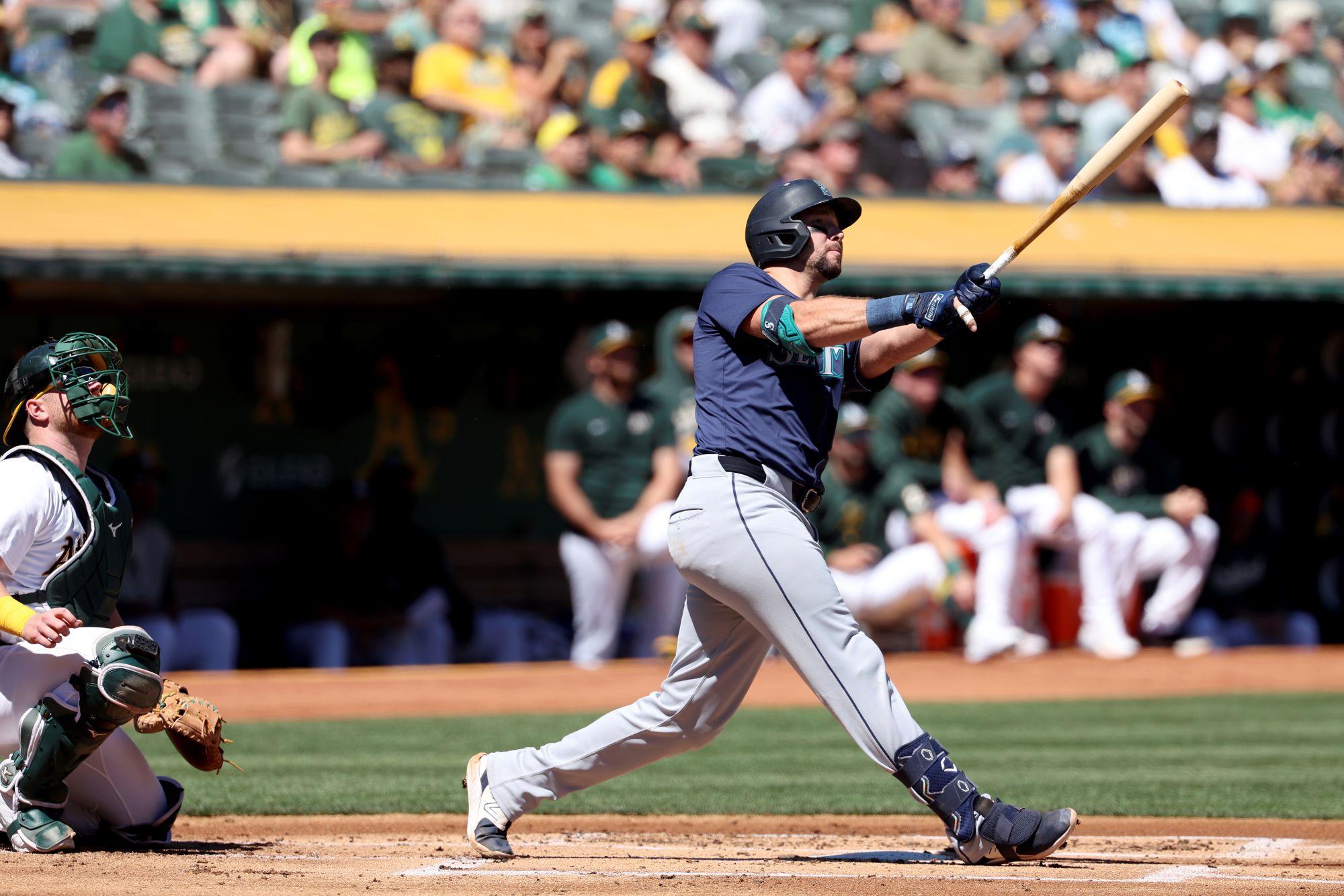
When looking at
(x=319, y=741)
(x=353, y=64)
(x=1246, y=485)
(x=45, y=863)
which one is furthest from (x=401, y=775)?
(x=1246, y=485)

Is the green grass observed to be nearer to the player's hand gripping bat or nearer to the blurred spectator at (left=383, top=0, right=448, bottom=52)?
the player's hand gripping bat

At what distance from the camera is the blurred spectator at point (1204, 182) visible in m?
10.3

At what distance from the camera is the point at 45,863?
366cm

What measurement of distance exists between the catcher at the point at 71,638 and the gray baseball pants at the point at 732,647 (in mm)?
801

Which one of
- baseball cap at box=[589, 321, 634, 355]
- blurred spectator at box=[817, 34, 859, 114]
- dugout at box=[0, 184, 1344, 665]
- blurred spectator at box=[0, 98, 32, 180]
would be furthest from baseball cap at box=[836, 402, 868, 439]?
blurred spectator at box=[0, 98, 32, 180]

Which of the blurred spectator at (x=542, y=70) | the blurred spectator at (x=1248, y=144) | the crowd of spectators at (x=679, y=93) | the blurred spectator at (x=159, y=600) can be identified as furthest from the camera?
the blurred spectator at (x=1248, y=144)

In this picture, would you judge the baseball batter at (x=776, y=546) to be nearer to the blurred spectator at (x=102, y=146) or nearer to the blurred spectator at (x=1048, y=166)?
the blurred spectator at (x=102, y=146)

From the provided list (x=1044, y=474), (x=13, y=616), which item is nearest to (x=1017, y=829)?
(x=13, y=616)

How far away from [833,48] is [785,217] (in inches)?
300

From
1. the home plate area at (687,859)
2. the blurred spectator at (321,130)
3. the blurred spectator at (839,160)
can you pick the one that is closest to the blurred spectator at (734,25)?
the blurred spectator at (839,160)

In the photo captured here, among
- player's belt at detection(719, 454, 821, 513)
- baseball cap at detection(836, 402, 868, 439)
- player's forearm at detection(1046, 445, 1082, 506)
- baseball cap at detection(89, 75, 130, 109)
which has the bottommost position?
player's forearm at detection(1046, 445, 1082, 506)

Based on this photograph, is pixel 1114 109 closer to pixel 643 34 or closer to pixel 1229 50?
pixel 1229 50

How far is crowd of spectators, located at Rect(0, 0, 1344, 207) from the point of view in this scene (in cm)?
933

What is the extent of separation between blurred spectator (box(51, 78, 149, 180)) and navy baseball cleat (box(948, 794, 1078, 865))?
6269mm
